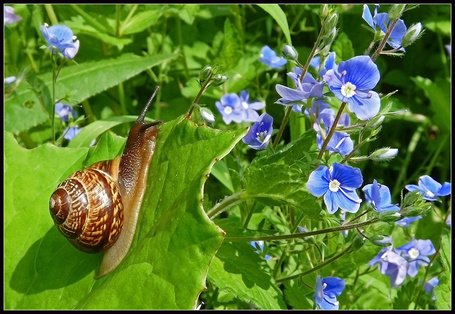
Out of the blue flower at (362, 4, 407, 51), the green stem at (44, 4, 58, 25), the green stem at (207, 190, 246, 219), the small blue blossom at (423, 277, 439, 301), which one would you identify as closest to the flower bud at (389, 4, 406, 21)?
the blue flower at (362, 4, 407, 51)

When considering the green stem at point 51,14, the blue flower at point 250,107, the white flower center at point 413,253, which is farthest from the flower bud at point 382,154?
the green stem at point 51,14

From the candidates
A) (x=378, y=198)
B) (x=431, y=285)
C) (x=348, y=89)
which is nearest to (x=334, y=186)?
(x=378, y=198)

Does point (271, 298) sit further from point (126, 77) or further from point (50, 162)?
point (126, 77)

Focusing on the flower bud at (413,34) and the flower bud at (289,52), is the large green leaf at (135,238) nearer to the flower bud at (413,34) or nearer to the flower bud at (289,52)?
the flower bud at (289,52)

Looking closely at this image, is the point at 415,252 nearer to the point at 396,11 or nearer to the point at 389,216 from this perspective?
the point at 389,216

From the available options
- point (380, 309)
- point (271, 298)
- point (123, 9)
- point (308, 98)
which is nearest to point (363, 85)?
point (308, 98)

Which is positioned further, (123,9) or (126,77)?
(123,9)

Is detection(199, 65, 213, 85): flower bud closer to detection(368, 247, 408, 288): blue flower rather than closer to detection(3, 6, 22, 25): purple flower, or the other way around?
detection(368, 247, 408, 288): blue flower
